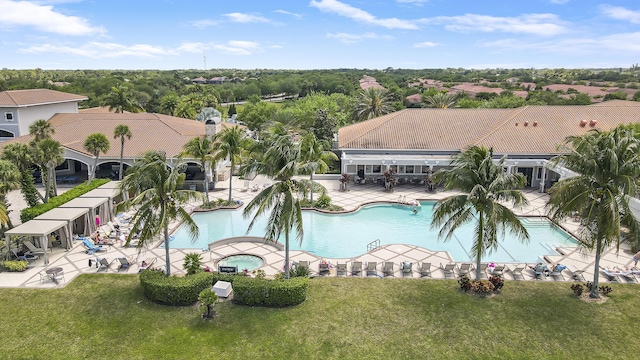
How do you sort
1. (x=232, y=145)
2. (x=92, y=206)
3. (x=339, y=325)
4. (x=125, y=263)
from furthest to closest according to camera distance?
(x=232, y=145) < (x=92, y=206) < (x=125, y=263) < (x=339, y=325)

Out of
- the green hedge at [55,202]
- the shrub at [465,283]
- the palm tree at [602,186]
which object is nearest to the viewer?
the palm tree at [602,186]

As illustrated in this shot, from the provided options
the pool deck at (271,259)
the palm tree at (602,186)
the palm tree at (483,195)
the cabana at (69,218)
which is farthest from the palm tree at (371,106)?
the palm tree at (602,186)

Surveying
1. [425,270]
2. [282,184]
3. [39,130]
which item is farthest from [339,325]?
[39,130]

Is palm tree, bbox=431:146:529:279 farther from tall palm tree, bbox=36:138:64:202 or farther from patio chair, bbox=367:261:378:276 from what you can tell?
tall palm tree, bbox=36:138:64:202

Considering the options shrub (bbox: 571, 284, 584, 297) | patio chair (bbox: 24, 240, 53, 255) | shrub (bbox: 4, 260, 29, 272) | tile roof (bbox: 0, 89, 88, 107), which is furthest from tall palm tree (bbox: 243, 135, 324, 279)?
tile roof (bbox: 0, 89, 88, 107)

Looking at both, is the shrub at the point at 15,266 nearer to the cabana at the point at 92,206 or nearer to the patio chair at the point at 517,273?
the cabana at the point at 92,206

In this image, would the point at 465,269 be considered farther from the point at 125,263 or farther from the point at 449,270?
the point at 125,263

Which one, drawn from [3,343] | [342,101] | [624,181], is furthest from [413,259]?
[342,101]
